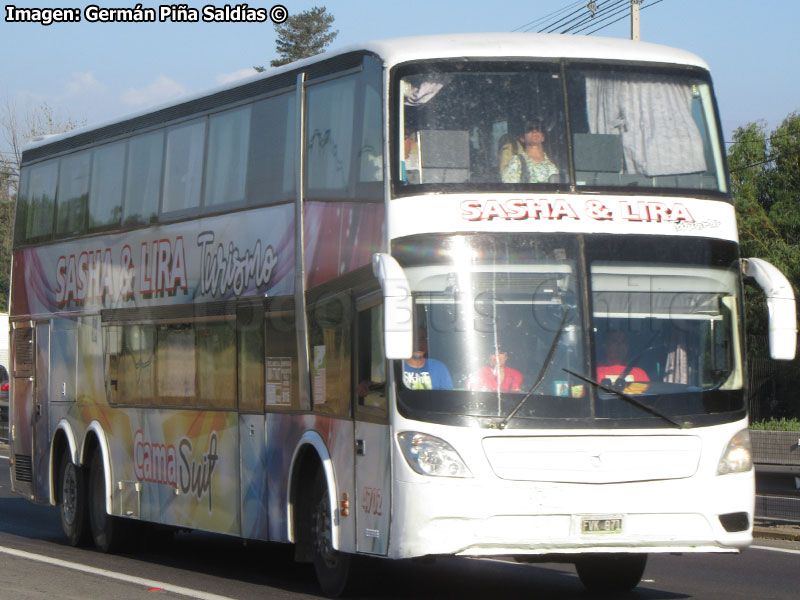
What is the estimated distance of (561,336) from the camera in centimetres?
995

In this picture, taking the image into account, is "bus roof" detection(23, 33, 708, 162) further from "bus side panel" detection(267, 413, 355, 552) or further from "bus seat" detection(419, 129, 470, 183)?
"bus side panel" detection(267, 413, 355, 552)

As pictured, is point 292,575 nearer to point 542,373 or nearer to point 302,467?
point 302,467

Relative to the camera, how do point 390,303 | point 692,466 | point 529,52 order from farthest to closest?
point 529,52, point 692,466, point 390,303

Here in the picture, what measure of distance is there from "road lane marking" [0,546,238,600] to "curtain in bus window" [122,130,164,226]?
3527mm

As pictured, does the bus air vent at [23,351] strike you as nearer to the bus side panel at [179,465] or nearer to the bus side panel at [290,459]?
the bus side panel at [179,465]

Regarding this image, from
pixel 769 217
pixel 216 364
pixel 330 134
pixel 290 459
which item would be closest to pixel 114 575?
pixel 216 364

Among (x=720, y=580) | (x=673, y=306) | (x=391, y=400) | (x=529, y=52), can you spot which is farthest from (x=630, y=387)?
(x=720, y=580)

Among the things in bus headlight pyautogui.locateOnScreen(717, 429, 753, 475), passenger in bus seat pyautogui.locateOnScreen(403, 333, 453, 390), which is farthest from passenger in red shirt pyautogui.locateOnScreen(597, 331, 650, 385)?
passenger in bus seat pyautogui.locateOnScreen(403, 333, 453, 390)

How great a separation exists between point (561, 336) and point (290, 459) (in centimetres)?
318

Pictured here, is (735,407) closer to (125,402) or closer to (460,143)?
(460,143)

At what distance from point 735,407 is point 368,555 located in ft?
8.99

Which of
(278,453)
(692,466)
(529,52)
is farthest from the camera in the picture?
(278,453)

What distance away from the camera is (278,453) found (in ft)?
41.1

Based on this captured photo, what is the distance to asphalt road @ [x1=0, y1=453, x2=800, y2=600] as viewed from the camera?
1176cm
